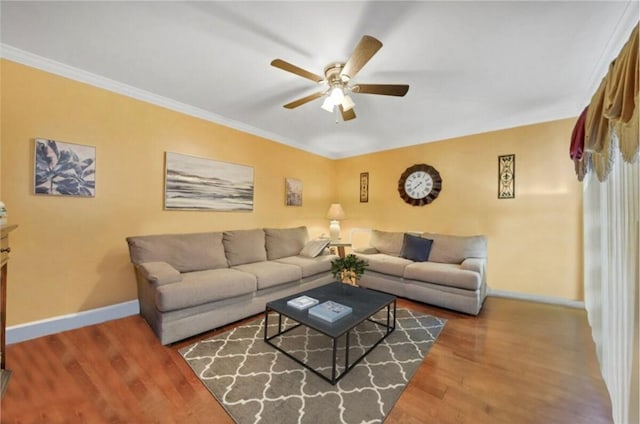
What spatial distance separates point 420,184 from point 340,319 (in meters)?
3.06

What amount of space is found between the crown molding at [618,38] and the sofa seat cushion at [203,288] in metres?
3.48

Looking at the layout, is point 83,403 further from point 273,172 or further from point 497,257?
point 497,257

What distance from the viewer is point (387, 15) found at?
1.59 meters

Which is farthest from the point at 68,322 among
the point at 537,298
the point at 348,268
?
the point at 537,298

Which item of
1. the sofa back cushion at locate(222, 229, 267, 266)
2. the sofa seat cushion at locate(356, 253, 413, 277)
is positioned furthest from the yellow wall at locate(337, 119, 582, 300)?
the sofa back cushion at locate(222, 229, 267, 266)

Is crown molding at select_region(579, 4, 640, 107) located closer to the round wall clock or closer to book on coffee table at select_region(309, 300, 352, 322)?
the round wall clock

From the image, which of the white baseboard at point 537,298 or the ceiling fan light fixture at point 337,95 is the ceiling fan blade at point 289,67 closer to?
the ceiling fan light fixture at point 337,95

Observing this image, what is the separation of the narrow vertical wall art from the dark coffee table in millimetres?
2444

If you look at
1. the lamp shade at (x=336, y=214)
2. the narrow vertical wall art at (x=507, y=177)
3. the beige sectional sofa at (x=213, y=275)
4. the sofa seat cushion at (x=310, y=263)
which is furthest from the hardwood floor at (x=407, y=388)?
the lamp shade at (x=336, y=214)

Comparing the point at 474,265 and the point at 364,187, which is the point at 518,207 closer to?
the point at 474,265

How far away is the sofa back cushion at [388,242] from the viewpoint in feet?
12.7

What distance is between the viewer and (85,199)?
7.81 ft

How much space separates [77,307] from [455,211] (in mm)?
4809

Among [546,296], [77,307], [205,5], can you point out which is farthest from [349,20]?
[546,296]
